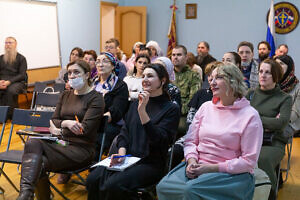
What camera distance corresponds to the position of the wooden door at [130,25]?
32.0 ft

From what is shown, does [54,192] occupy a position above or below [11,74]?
→ below

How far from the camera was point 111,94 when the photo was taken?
3887 millimetres

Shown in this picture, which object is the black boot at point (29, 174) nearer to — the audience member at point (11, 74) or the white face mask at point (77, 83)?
the white face mask at point (77, 83)

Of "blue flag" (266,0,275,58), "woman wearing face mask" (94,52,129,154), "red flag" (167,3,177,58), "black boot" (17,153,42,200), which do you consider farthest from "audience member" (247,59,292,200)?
"red flag" (167,3,177,58)

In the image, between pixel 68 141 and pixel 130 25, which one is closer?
pixel 68 141

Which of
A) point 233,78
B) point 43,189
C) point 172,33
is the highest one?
point 172,33

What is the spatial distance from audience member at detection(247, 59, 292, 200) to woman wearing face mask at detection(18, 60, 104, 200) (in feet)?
4.88

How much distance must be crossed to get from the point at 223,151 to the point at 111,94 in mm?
1771

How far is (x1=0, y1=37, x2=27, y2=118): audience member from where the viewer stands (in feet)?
21.1

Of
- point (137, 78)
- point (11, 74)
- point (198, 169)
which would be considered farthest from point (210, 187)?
point (11, 74)

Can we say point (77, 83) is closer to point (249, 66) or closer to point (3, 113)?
point (3, 113)

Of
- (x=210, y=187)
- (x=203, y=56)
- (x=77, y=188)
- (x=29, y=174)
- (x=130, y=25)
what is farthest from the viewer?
(x=130, y=25)

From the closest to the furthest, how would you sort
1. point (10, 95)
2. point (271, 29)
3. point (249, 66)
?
point (249, 66), point (10, 95), point (271, 29)

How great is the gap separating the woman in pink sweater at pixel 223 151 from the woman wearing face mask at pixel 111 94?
1310 mm
